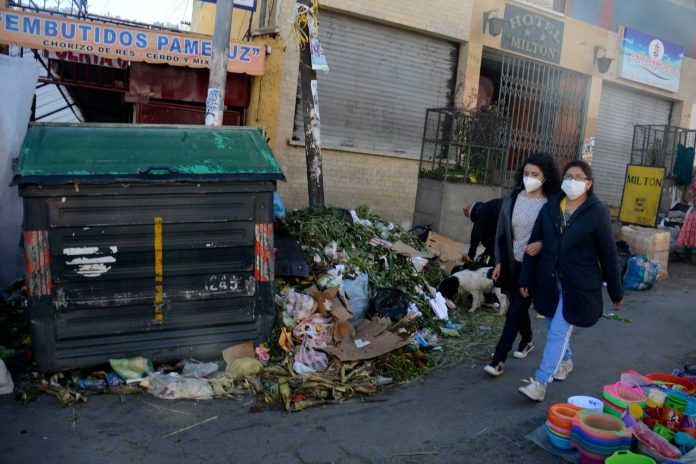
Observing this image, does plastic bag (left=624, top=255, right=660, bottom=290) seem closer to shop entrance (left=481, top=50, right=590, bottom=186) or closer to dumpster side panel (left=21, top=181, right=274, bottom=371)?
shop entrance (left=481, top=50, right=590, bottom=186)

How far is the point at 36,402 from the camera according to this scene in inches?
159

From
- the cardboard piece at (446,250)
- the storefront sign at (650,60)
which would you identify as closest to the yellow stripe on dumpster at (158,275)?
the cardboard piece at (446,250)

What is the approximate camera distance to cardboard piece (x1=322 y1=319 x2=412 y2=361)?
479cm

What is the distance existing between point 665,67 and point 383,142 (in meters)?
8.64

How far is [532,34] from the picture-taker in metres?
12.1

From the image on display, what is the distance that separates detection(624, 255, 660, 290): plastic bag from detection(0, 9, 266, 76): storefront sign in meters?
6.39

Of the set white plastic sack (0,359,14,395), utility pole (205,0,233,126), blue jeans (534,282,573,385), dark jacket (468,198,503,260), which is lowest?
white plastic sack (0,359,14,395)

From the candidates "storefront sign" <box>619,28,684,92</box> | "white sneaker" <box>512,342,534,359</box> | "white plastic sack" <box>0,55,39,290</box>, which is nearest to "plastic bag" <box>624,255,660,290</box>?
"white sneaker" <box>512,342,534,359</box>

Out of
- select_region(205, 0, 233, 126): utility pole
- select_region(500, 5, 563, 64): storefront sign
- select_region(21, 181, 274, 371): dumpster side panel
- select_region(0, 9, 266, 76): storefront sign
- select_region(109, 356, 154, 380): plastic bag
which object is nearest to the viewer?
select_region(21, 181, 274, 371): dumpster side panel

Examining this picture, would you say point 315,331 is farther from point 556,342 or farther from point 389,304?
point 556,342

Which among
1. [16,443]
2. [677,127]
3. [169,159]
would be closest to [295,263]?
[169,159]

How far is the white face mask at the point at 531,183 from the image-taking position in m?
4.55

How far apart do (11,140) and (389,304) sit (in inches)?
152

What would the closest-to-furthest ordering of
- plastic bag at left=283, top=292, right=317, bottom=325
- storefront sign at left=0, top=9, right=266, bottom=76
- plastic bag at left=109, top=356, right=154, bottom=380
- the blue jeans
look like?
1. the blue jeans
2. plastic bag at left=109, top=356, right=154, bottom=380
3. plastic bag at left=283, top=292, right=317, bottom=325
4. storefront sign at left=0, top=9, right=266, bottom=76
